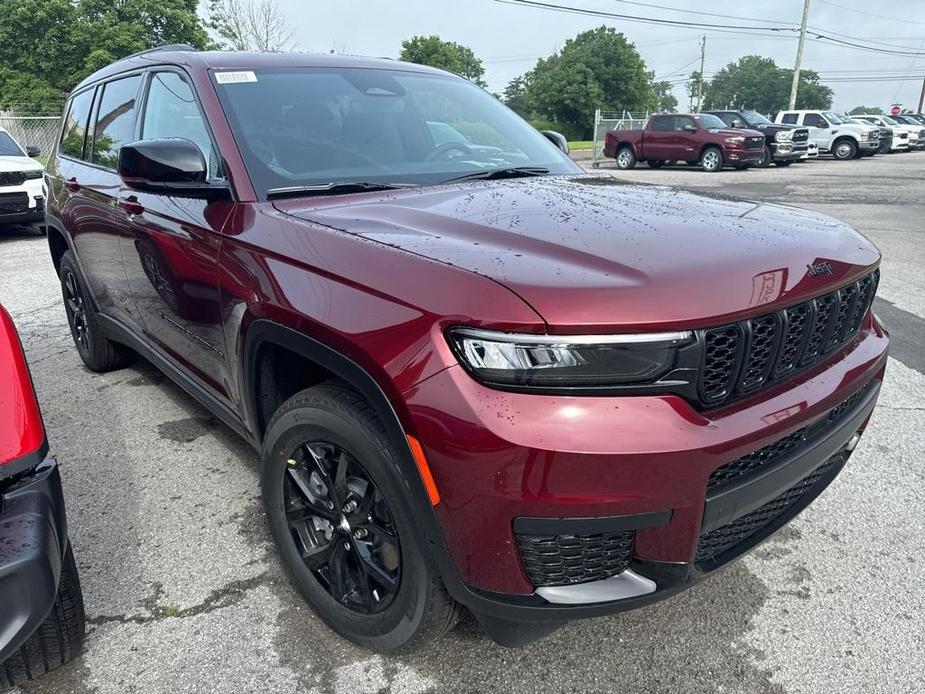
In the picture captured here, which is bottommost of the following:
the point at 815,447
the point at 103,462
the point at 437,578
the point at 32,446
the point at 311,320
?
the point at 103,462

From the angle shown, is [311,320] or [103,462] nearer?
[311,320]

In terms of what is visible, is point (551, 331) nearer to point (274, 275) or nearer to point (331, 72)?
point (274, 275)

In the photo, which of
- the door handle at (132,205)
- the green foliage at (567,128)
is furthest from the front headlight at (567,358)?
the green foliage at (567,128)

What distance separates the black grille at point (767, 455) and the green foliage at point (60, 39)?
1597 inches

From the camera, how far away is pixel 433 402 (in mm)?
1564

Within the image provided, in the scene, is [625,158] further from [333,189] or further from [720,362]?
[720,362]

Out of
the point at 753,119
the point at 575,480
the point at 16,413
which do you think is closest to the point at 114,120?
the point at 16,413

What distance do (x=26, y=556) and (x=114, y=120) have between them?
9.25 ft

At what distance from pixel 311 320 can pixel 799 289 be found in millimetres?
1303

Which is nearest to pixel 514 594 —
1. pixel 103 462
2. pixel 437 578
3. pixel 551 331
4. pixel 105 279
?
pixel 437 578

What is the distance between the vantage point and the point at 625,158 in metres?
22.9

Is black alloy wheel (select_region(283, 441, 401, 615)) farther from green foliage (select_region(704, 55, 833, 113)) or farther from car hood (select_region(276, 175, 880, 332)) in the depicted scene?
green foliage (select_region(704, 55, 833, 113))

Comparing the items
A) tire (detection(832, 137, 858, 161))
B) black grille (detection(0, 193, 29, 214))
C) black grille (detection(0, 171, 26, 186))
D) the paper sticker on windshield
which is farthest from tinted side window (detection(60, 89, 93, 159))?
tire (detection(832, 137, 858, 161))

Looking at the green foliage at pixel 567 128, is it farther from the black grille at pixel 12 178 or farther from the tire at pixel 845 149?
the black grille at pixel 12 178
